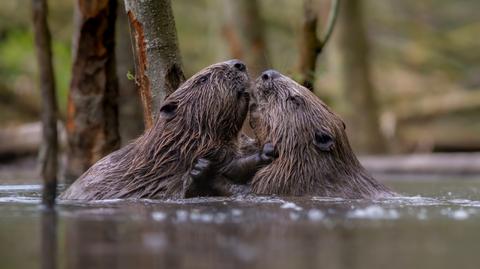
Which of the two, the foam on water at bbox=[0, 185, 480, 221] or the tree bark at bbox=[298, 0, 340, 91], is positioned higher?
the tree bark at bbox=[298, 0, 340, 91]

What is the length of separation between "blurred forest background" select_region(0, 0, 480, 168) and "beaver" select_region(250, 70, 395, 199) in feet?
6.21

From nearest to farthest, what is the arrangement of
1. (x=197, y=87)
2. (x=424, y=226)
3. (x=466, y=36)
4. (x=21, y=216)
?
1. (x=424, y=226)
2. (x=21, y=216)
3. (x=197, y=87)
4. (x=466, y=36)

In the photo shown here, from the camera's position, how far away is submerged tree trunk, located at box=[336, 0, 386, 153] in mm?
14445

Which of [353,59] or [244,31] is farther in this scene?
[353,59]

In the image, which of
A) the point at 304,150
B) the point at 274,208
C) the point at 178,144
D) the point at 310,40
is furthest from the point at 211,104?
the point at 310,40

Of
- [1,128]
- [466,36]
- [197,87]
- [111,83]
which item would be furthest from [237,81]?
[466,36]

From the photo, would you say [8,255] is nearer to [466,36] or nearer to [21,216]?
[21,216]

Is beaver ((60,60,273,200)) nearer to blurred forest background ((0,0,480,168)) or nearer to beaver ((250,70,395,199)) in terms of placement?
beaver ((250,70,395,199))

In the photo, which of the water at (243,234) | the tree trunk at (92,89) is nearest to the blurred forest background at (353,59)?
the tree trunk at (92,89)

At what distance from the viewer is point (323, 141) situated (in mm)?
6656

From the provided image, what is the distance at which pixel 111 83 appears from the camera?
8367 millimetres

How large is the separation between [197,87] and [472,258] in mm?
3356

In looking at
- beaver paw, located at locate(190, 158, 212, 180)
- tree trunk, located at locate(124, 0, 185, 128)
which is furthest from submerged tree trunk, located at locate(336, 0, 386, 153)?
beaver paw, located at locate(190, 158, 212, 180)

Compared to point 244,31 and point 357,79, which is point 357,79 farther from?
point 244,31
